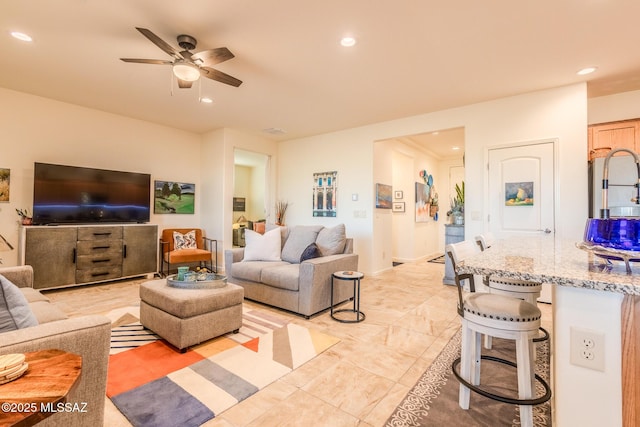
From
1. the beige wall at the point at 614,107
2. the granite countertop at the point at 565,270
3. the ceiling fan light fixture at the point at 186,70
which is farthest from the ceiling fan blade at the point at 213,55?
the beige wall at the point at 614,107

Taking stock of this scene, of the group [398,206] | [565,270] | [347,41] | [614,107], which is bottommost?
[565,270]

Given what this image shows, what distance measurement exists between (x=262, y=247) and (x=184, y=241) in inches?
85.7

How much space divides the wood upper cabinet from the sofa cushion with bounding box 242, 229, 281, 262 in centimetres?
425

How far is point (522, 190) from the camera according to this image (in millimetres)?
3947

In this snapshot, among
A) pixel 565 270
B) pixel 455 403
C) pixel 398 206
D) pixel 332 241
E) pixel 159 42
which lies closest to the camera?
pixel 565 270

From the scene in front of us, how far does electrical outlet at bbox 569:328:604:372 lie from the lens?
1.01 meters

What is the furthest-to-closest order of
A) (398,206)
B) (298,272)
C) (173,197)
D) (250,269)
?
(398,206) < (173,197) < (250,269) < (298,272)

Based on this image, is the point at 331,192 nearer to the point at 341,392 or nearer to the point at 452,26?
the point at 452,26

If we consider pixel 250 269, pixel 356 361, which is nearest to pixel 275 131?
pixel 250 269

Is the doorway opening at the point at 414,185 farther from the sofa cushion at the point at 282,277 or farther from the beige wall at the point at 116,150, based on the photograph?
the beige wall at the point at 116,150

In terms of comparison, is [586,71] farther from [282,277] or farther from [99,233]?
[99,233]

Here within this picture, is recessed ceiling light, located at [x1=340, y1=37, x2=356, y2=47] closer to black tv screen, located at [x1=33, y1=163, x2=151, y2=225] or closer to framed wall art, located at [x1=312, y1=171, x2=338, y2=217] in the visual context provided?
framed wall art, located at [x1=312, y1=171, x2=338, y2=217]

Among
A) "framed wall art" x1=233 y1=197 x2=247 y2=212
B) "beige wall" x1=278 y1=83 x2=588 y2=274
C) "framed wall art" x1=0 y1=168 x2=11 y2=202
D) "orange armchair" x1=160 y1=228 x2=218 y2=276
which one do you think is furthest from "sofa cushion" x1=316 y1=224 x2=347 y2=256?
"framed wall art" x1=233 y1=197 x2=247 y2=212

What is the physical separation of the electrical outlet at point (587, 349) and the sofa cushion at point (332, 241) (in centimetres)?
271
